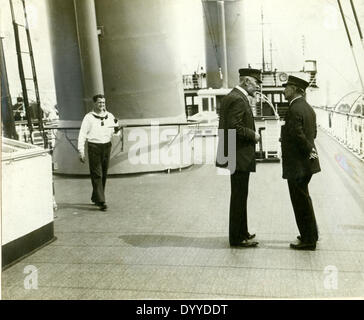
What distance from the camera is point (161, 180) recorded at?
754cm

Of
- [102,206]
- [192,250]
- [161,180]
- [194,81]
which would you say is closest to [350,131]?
[161,180]

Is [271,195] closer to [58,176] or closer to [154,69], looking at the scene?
[154,69]

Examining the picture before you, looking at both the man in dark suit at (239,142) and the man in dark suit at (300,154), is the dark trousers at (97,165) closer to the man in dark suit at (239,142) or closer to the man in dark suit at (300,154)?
the man in dark suit at (239,142)

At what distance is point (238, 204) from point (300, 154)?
0.70m

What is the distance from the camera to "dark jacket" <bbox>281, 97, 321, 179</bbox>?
388 centimetres

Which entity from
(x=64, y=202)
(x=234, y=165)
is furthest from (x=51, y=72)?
(x=234, y=165)

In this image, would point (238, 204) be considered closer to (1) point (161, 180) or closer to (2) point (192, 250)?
(2) point (192, 250)

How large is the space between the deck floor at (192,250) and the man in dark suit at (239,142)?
29cm

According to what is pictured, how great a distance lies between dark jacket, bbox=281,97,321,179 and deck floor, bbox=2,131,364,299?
709 mm

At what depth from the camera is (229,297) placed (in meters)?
3.10

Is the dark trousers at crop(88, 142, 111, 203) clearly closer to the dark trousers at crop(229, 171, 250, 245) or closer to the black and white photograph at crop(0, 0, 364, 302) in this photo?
the black and white photograph at crop(0, 0, 364, 302)

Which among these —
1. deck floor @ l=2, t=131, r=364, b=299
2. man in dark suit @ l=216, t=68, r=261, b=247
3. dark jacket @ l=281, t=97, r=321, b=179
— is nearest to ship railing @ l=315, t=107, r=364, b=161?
deck floor @ l=2, t=131, r=364, b=299

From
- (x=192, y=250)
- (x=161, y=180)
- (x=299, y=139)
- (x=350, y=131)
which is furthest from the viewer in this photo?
(x=350, y=131)

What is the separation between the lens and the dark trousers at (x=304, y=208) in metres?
3.96
